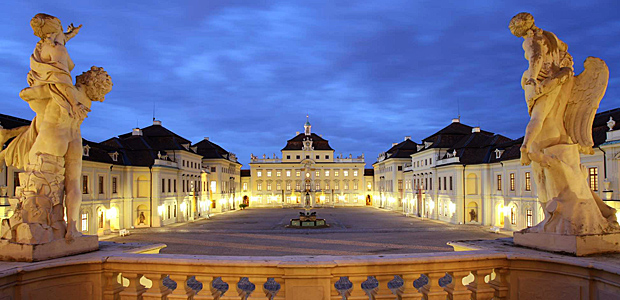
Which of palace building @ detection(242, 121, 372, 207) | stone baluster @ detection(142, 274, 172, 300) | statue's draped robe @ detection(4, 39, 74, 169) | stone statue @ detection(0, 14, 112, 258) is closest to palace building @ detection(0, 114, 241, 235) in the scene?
stone statue @ detection(0, 14, 112, 258)

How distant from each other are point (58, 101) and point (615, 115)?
27423mm

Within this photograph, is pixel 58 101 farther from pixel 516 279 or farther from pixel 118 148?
pixel 118 148

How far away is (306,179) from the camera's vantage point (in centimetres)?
7862

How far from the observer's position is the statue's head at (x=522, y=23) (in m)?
4.79

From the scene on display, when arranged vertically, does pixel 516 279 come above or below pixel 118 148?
below

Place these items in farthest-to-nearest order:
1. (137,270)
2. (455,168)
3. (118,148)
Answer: (455,168), (118,148), (137,270)

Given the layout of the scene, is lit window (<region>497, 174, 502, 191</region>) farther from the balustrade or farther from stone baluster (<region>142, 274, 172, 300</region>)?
stone baluster (<region>142, 274, 172, 300</region>)

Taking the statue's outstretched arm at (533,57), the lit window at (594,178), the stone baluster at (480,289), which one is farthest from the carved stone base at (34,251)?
the lit window at (594,178)

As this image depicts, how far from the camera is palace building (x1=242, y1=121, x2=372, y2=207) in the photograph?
7781 cm

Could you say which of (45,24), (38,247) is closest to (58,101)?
(45,24)

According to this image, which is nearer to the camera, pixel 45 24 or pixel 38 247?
pixel 38 247

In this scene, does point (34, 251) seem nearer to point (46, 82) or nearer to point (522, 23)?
point (46, 82)

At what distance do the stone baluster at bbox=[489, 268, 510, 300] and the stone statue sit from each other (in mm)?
4719

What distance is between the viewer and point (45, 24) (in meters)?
4.65
